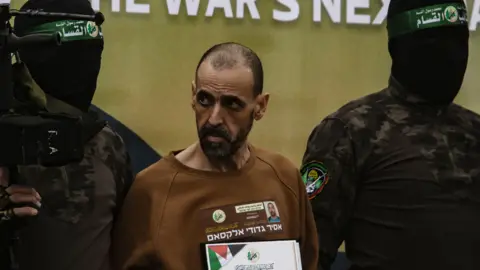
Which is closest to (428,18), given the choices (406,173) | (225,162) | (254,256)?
(406,173)

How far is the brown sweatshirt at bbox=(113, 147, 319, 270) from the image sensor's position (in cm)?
138

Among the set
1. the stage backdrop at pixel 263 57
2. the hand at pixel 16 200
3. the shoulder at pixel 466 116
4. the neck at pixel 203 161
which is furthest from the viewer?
the stage backdrop at pixel 263 57

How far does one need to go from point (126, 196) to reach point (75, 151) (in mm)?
Result: 384

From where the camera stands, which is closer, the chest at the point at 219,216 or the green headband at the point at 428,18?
the chest at the point at 219,216

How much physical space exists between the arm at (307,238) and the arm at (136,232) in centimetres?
31

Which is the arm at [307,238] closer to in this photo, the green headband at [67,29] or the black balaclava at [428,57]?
the black balaclava at [428,57]

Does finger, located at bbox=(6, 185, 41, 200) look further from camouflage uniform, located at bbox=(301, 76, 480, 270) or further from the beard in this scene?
camouflage uniform, located at bbox=(301, 76, 480, 270)

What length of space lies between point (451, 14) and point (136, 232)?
2.95 feet

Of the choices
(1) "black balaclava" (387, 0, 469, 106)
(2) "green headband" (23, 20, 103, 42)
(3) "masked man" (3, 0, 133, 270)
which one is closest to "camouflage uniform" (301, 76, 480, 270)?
(1) "black balaclava" (387, 0, 469, 106)

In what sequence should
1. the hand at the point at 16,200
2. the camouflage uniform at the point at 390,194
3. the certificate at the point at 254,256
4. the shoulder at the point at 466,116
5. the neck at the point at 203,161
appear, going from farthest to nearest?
the shoulder at the point at 466,116, the camouflage uniform at the point at 390,194, the neck at the point at 203,161, the certificate at the point at 254,256, the hand at the point at 16,200

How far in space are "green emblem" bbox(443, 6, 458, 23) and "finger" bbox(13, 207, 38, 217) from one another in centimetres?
108

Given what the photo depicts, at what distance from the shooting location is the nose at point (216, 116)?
1401 mm

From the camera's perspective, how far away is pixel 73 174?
1465mm

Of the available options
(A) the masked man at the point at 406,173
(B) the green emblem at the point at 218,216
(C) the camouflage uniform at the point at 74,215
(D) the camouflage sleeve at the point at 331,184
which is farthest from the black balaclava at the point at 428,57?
(C) the camouflage uniform at the point at 74,215
